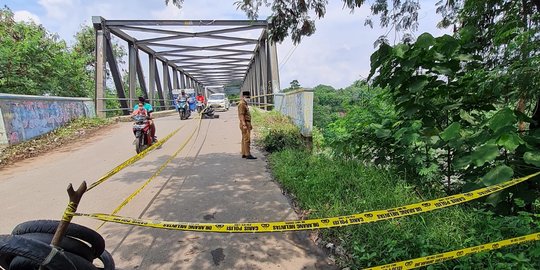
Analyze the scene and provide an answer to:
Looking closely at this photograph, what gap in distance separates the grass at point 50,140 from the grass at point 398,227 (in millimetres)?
7166

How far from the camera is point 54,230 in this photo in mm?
2000

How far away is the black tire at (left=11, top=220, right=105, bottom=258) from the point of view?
1.99 metres

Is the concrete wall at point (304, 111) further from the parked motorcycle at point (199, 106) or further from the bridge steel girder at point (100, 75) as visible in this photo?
the parked motorcycle at point (199, 106)

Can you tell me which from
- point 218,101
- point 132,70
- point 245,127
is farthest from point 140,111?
point 218,101

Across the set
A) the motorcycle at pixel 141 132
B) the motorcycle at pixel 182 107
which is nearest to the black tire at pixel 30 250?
the motorcycle at pixel 141 132

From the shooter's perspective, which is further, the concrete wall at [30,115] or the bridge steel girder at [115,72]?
the bridge steel girder at [115,72]

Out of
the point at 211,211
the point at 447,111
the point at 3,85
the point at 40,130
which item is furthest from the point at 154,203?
the point at 3,85

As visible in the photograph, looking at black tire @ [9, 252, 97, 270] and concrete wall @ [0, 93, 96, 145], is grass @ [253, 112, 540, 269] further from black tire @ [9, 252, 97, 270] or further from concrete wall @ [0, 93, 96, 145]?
concrete wall @ [0, 93, 96, 145]

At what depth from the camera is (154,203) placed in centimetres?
467

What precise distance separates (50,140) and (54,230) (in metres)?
9.88

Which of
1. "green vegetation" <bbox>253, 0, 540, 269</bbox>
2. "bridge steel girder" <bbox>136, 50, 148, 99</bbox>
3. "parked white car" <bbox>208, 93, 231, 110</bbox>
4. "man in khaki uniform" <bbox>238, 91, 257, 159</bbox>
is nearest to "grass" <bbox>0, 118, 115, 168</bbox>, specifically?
"man in khaki uniform" <bbox>238, 91, 257, 159</bbox>

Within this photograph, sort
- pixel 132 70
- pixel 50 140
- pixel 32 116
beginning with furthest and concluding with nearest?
pixel 132 70 < pixel 50 140 < pixel 32 116

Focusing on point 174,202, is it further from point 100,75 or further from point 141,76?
point 141,76

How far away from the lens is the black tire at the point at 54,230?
6.53 feet
